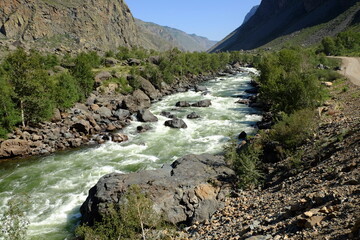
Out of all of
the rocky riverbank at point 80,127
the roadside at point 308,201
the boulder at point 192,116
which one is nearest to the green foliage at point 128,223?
the roadside at point 308,201

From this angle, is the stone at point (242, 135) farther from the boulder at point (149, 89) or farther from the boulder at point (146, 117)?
the boulder at point (149, 89)

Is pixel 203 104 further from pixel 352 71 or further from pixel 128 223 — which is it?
pixel 128 223

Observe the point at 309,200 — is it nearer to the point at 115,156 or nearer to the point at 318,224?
the point at 318,224

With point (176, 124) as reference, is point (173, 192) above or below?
above

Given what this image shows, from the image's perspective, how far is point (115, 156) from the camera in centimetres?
3069

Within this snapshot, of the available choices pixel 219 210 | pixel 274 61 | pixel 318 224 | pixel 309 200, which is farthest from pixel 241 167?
pixel 274 61

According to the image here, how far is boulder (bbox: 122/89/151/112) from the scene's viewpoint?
5279 centimetres

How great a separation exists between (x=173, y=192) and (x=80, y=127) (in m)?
25.8

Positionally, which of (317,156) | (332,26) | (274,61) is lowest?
(317,156)

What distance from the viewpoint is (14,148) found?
3175 cm

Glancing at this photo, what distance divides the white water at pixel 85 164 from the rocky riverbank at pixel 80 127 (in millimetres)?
1994

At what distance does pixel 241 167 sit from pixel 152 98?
154 ft

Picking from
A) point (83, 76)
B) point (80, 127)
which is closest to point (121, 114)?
point (80, 127)

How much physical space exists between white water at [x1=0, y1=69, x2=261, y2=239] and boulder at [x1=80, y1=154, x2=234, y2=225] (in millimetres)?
3051
